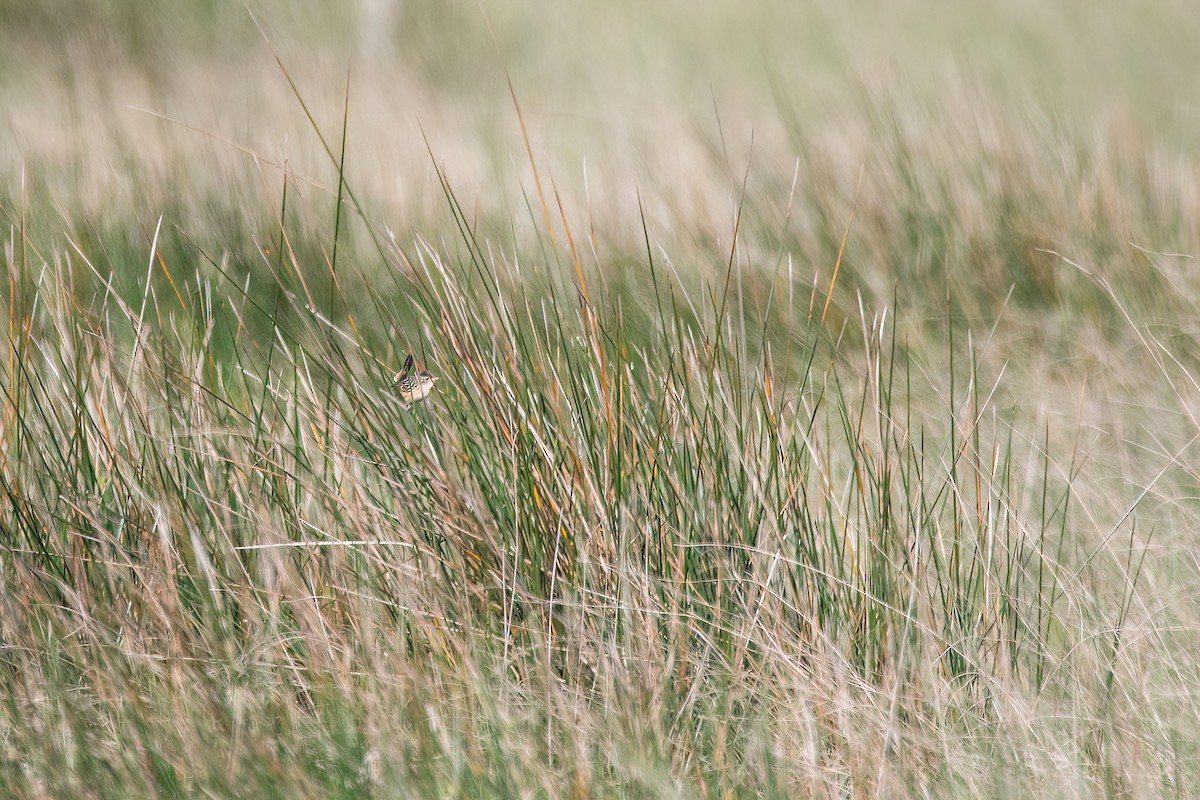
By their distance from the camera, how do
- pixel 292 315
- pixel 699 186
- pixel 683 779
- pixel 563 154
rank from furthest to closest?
1. pixel 563 154
2. pixel 699 186
3. pixel 292 315
4. pixel 683 779

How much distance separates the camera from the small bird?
149 centimetres

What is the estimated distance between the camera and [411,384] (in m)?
1.52

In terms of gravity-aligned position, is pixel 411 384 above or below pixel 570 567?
above

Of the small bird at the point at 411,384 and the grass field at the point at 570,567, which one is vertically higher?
the small bird at the point at 411,384

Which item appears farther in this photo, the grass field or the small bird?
the small bird

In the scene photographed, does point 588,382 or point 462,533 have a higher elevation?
point 588,382

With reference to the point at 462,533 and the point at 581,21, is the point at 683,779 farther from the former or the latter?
the point at 581,21

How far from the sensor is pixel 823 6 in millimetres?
10273

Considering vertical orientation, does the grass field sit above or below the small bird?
below

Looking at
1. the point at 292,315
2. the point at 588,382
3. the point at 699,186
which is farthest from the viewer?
the point at 699,186

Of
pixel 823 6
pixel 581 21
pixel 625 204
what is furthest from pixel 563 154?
pixel 823 6

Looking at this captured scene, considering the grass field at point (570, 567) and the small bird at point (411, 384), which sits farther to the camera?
the small bird at point (411, 384)

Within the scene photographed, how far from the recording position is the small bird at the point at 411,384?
1490 mm

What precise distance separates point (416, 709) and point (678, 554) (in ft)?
1.35
